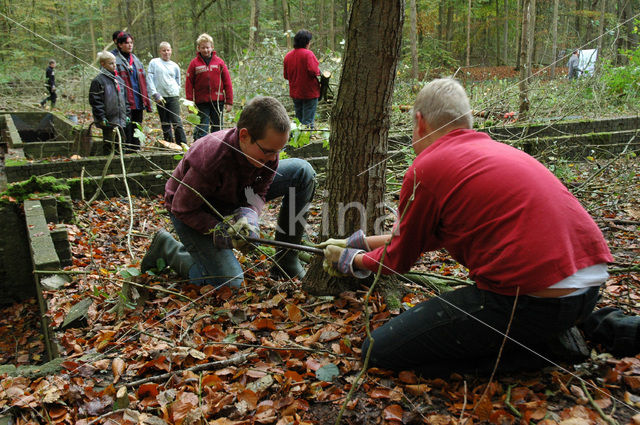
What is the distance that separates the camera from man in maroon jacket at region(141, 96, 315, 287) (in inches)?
104

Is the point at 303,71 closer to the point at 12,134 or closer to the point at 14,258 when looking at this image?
the point at 14,258

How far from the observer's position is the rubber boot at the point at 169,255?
3.17 m

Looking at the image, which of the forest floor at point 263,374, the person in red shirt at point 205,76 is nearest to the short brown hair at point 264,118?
the forest floor at point 263,374

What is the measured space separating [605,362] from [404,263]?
1.04m

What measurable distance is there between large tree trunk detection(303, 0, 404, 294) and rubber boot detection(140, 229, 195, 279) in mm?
988

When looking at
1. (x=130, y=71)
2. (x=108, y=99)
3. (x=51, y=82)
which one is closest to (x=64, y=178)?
(x=108, y=99)

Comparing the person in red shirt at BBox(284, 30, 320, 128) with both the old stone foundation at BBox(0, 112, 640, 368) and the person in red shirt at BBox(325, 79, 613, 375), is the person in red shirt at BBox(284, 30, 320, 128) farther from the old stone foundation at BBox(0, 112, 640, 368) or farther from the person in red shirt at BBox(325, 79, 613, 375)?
the person in red shirt at BBox(325, 79, 613, 375)

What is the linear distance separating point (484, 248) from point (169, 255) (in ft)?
7.83

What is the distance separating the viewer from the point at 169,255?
127 inches

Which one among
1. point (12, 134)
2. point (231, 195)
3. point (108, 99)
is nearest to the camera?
point (231, 195)

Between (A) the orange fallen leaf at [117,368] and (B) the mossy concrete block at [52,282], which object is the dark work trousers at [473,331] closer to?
(A) the orange fallen leaf at [117,368]

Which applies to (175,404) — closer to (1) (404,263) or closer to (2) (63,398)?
(2) (63,398)

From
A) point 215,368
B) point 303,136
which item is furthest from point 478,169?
point 303,136

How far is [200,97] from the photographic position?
22.6 ft
